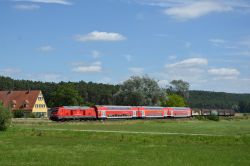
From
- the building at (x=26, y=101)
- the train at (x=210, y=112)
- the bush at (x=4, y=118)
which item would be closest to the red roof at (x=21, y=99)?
the building at (x=26, y=101)

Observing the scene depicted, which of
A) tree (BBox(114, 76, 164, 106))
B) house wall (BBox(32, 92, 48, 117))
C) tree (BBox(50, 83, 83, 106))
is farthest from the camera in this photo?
tree (BBox(50, 83, 83, 106))

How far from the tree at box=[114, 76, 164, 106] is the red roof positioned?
26.9 metres

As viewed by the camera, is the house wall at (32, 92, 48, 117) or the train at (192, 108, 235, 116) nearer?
the house wall at (32, 92, 48, 117)

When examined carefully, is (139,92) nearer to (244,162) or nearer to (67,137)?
(67,137)

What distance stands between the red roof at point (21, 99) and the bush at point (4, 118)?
72117 mm

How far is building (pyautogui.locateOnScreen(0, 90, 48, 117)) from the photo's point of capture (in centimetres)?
12569

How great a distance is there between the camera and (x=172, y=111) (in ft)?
378

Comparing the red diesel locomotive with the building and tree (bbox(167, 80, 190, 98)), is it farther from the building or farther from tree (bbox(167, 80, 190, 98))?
tree (bbox(167, 80, 190, 98))

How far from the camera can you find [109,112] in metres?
92.3

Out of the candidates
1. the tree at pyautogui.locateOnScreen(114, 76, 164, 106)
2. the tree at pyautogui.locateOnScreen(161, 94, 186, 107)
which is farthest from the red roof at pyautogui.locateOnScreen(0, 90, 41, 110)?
the tree at pyautogui.locateOnScreen(161, 94, 186, 107)

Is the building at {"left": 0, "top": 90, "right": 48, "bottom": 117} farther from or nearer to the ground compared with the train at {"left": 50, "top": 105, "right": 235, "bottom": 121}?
farther from the ground

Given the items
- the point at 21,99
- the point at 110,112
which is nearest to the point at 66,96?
the point at 21,99

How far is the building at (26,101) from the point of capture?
12569cm

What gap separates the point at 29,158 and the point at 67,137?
729 inches
